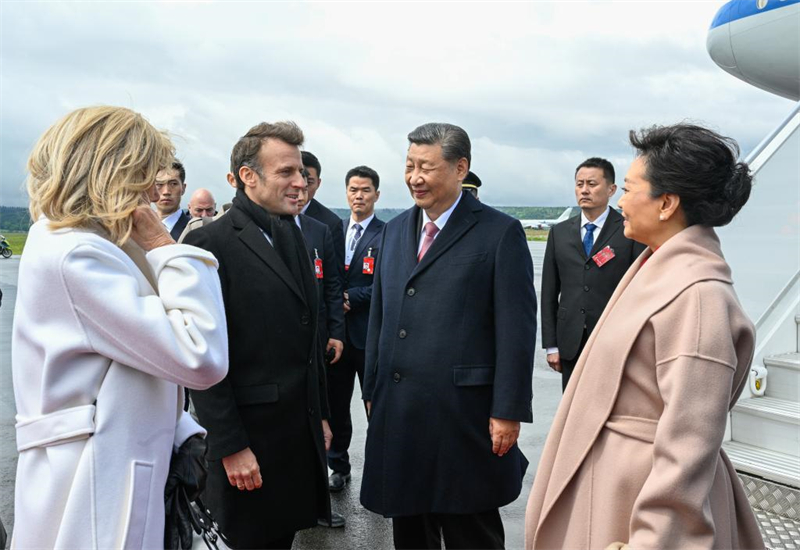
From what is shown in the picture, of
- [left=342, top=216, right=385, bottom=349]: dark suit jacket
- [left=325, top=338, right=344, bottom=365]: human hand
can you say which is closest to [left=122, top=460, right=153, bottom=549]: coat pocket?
[left=325, top=338, right=344, bottom=365]: human hand

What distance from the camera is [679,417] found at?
1.75 meters

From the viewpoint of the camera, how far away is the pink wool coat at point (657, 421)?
174 cm

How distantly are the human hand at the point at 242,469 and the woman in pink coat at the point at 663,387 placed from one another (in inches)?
41.1

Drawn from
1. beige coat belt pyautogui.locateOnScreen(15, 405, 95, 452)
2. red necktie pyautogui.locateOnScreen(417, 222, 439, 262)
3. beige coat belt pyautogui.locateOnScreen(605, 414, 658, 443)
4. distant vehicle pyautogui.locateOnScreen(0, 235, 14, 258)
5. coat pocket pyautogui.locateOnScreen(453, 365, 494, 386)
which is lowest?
coat pocket pyautogui.locateOnScreen(453, 365, 494, 386)

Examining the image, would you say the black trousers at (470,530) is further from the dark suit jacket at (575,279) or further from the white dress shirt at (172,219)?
the white dress shirt at (172,219)

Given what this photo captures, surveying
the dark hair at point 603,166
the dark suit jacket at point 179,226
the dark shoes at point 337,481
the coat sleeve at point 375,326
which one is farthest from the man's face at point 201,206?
the coat sleeve at point 375,326

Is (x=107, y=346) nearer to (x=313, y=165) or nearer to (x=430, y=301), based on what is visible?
(x=430, y=301)

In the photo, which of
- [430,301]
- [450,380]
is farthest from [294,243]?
[450,380]

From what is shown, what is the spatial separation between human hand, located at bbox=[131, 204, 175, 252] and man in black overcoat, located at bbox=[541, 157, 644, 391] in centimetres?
382

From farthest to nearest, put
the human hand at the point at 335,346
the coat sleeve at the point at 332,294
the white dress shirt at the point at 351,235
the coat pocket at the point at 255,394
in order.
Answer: the white dress shirt at the point at 351,235
the coat sleeve at the point at 332,294
the human hand at the point at 335,346
the coat pocket at the point at 255,394

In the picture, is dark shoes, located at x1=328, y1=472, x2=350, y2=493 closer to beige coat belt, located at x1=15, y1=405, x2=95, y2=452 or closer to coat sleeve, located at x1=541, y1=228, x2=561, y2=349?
coat sleeve, located at x1=541, y1=228, x2=561, y2=349

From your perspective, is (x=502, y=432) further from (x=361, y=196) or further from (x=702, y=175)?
(x=361, y=196)

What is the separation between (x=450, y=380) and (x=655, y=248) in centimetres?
115

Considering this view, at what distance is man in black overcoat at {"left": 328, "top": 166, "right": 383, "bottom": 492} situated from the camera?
5.01 metres
